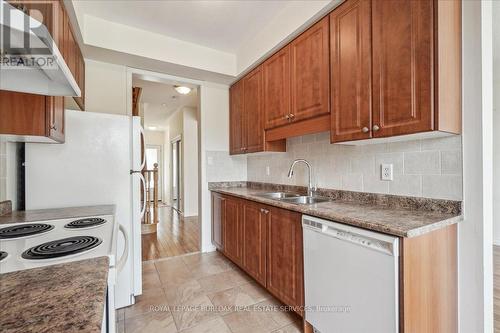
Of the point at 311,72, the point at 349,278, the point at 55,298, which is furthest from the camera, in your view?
the point at 311,72

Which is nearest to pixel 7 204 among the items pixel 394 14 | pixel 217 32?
pixel 217 32

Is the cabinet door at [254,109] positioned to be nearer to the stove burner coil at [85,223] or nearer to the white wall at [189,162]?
the stove burner coil at [85,223]

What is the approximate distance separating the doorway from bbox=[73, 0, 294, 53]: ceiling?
3.75 metres

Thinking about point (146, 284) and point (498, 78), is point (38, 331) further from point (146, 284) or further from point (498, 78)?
point (498, 78)

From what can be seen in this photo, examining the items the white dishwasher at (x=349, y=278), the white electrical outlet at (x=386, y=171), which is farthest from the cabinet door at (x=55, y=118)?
the white electrical outlet at (x=386, y=171)

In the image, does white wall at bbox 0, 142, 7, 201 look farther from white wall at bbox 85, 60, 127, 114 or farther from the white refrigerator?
white wall at bbox 85, 60, 127, 114

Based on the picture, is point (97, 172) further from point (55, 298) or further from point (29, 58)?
point (55, 298)

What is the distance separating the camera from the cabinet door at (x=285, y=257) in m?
1.73

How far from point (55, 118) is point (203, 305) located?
Result: 177cm

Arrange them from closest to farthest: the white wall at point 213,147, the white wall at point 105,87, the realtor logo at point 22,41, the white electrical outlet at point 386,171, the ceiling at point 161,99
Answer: the realtor logo at point 22,41 < the white electrical outlet at point 386,171 < the white wall at point 105,87 < the white wall at point 213,147 < the ceiling at point 161,99

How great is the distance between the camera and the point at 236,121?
3.23 meters

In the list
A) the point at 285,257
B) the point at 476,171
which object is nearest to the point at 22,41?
the point at 285,257

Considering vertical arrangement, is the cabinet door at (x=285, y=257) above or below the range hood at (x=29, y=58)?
below

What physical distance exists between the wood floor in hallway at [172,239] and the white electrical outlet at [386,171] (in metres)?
2.59
